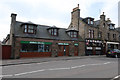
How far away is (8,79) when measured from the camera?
6531mm

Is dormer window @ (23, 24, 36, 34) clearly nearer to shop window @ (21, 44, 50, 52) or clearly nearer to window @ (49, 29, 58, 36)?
shop window @ (21, 44, 50, 52)

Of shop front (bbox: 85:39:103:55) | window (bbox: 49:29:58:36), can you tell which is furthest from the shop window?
shop front (bbox: 85:39:103:55)

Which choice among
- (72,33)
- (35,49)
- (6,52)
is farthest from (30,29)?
(72,33)

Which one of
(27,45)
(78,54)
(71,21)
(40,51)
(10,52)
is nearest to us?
(10,52)

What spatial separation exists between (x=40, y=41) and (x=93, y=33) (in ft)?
48.6

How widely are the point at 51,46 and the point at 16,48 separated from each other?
6526 millimetres

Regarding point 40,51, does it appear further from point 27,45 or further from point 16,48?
point 16,48

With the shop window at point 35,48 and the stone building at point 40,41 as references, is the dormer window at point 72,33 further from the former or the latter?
the shop window at point 35,48

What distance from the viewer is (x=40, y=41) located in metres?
21.2

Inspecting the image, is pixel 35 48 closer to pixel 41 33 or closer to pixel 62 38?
pixel 41 33

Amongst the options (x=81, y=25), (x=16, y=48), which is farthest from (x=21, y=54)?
(x=81, y=25)

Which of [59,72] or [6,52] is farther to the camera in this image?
[6,52]

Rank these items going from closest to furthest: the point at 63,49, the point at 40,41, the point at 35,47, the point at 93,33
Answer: the point at 35,47
the point at 40,41
the point at 63,49
the point at 93,33

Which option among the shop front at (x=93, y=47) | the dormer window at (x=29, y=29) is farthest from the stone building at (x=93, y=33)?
the dormer window at (x=29, y=29)
